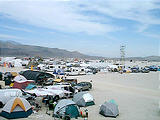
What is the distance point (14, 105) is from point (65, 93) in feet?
16.1

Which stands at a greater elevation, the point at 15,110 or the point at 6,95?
the point at 6,95

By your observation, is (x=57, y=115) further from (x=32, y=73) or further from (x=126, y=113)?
(x=32, y=73)

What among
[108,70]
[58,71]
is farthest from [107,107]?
[108,70]

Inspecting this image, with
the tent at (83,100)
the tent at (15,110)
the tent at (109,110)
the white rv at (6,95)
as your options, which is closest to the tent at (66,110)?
the tent at (109,110)

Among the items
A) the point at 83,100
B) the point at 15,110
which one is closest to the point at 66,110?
the point at 83,100

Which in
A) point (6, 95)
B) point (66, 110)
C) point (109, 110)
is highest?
point (6, 95)

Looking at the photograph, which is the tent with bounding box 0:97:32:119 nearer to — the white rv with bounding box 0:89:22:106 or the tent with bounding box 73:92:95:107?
the white rv with bounding box 0:89:22:106

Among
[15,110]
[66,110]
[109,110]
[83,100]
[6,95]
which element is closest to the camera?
[15,110]

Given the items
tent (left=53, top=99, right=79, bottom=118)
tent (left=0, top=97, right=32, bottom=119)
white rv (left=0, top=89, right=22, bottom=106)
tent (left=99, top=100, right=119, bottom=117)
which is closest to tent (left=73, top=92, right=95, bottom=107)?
tent (left=99, top=100, right=119, bottom=117)

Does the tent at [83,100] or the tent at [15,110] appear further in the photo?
the tent at [83,100]

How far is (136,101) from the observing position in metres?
15.7

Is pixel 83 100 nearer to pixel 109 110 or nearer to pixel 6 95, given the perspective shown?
pixel 109 110

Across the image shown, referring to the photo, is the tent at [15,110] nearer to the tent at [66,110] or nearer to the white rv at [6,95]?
the tent at [66,110]

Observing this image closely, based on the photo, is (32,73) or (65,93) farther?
(32,73)
